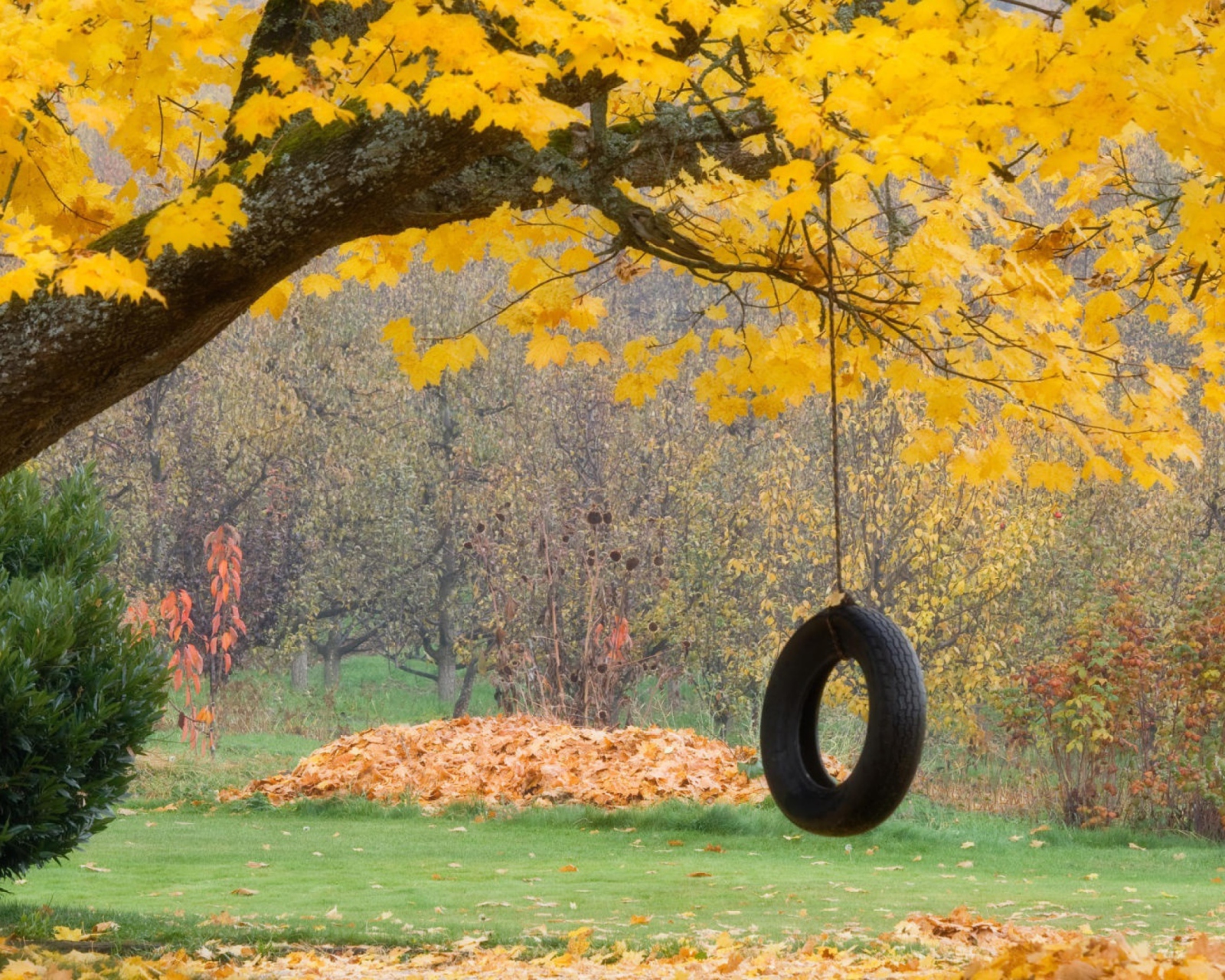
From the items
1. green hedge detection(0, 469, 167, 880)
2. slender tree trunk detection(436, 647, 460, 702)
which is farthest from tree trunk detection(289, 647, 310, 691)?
green hedge detection(0, 469, 167, 880)

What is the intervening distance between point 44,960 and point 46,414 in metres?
2.31

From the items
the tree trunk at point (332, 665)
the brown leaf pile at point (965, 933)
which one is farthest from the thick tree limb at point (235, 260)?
the tree trunk at point (332, 665)

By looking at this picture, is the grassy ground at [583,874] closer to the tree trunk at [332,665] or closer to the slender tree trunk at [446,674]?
the slender tree trunk at [446,674]

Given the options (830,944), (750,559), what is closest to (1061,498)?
(750,559)

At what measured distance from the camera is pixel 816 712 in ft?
14.6

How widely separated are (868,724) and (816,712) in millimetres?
719

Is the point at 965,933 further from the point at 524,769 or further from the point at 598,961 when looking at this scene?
the point at 524,769

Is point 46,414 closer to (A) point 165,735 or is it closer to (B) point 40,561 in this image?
(B) point 40,561

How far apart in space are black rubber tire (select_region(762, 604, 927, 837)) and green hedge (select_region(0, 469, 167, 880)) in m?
2.93

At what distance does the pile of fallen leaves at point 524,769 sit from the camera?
10.5 meters

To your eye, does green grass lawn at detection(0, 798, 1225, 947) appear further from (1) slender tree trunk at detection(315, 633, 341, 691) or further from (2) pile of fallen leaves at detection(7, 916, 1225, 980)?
(1) slender tree trunk at detection(315, 633, 341, 691)

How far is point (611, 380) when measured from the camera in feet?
58.5

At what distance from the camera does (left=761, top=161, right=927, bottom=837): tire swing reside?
3775mm

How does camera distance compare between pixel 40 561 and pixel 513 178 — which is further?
pixel 40 561
